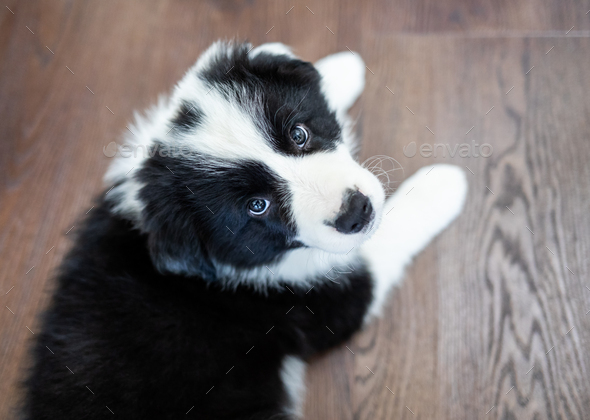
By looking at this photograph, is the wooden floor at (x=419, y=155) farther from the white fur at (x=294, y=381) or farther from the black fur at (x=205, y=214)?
the black fur at (x=205, y=214)

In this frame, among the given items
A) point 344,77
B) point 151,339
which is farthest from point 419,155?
point 151,339

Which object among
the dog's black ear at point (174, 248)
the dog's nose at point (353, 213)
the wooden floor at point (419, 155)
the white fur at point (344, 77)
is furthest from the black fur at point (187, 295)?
the white fur at point (344, 77)

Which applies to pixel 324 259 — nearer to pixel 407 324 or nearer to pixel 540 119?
pixel 407 324

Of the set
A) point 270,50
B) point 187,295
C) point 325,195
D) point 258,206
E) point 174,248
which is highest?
point 270,50

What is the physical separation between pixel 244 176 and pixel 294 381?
0.82m

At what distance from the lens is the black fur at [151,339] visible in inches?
45.7

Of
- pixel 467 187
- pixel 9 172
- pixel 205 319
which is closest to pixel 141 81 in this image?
pixel 9 172

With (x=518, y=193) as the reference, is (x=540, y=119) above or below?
above

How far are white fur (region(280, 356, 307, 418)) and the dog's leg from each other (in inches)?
12.7

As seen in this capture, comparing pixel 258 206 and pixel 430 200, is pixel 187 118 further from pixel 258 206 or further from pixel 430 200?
pixel 430 200

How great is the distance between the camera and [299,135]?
4.09 feet

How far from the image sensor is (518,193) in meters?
1.65

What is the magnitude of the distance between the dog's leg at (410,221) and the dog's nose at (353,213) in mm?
441

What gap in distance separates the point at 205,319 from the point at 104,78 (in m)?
1.45
